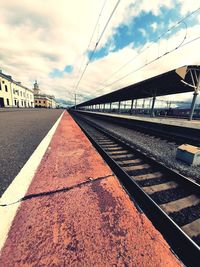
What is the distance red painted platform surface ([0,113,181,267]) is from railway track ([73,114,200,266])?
8.0 inches

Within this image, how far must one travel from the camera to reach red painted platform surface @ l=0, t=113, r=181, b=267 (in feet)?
3.86

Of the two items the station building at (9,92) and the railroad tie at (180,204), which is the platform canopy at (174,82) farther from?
the station building at (9,92)

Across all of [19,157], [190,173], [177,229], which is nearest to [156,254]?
[177,229]

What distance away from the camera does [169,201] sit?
7.79ft

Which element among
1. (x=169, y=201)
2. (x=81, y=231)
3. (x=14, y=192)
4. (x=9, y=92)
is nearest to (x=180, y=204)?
(x=169, y=201)

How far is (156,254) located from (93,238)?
603mm

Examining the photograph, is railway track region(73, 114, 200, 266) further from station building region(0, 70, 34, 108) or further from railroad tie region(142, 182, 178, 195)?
station building region(0, 70, 34, 108)

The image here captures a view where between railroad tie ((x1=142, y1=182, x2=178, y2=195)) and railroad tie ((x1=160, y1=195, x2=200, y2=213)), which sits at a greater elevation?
railroad tie ((x1=160, y1=195, x2=200, y2=213))

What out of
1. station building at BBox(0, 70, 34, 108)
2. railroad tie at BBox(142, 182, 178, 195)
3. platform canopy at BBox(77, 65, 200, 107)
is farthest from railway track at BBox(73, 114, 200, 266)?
station building at BBox(0, 70, 34, 108)

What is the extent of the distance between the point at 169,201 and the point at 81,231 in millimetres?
1696

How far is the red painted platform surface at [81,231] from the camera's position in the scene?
1.18 metres

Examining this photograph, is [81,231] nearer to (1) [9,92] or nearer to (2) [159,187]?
(2) [159,187]

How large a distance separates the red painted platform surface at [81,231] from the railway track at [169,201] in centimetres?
20

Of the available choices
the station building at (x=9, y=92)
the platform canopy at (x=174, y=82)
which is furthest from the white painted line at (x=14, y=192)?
the station building at (x=9, y=92)
